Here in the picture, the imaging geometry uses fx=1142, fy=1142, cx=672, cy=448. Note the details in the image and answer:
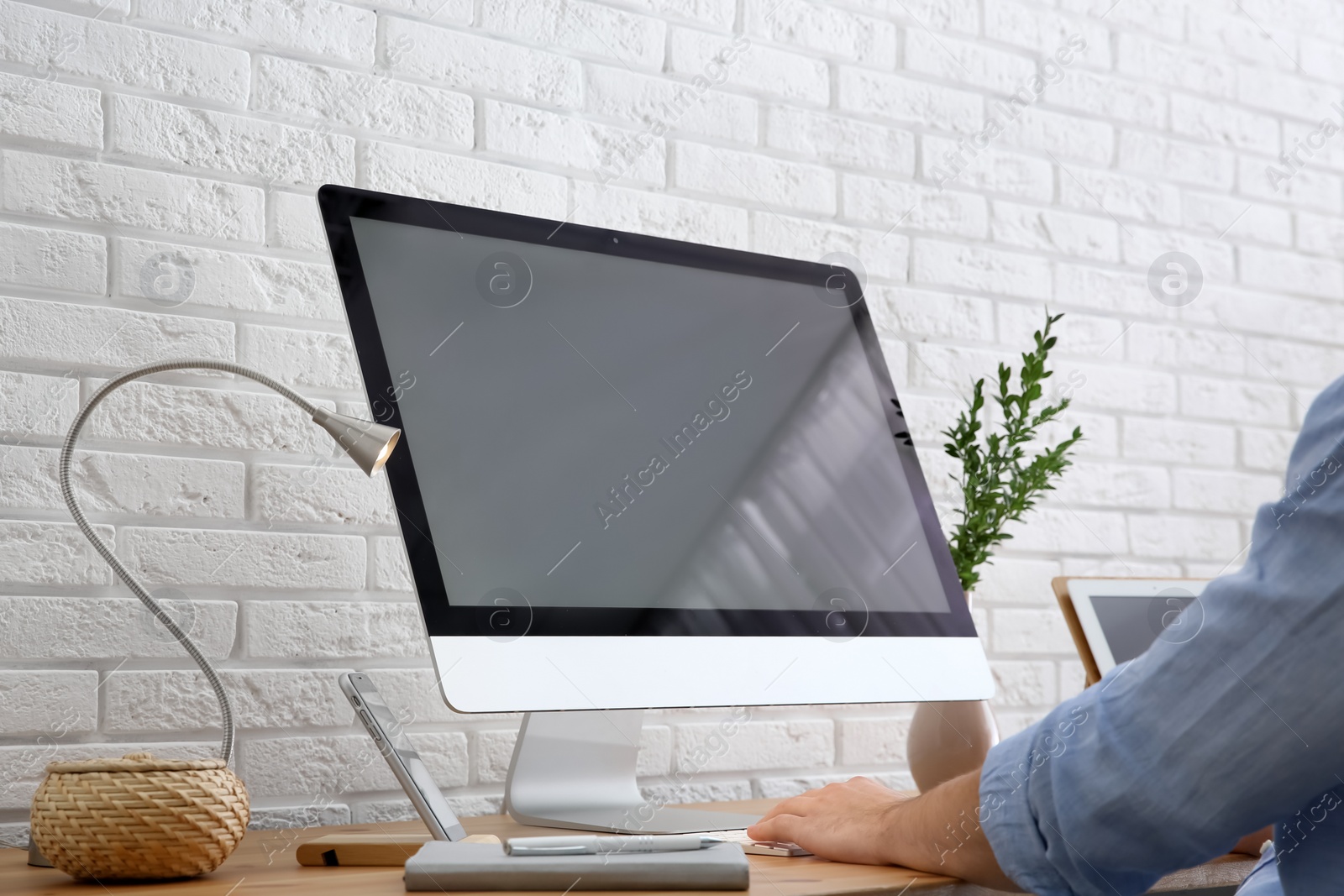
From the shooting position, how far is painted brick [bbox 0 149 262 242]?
1.28 m

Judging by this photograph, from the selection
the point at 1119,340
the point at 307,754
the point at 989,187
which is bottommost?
the point at 307,754

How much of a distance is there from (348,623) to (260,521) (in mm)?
165

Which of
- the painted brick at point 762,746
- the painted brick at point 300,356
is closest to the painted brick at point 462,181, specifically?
the painted brick at point 300,356

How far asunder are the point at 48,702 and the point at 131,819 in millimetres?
485

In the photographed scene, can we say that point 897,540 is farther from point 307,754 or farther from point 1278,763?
point 307,754

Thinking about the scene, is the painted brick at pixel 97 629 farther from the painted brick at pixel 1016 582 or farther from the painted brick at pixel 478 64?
the painted brick at pixel 1016 582

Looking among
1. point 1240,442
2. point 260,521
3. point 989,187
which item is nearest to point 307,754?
point 260,521

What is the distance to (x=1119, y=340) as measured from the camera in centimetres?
201

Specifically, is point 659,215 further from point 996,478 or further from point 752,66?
point 996,478

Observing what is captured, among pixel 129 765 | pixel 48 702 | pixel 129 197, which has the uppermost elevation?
pixel 129 197

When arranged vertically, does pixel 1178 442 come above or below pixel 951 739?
above

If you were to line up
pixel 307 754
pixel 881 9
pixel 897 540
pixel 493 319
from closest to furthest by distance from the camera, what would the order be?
pixel 493 319 < pixel 897 540 < pixel 307 754 < pixel 881 9

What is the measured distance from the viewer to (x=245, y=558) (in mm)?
1351

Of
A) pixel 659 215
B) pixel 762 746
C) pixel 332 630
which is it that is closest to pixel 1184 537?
pixel 762 746
